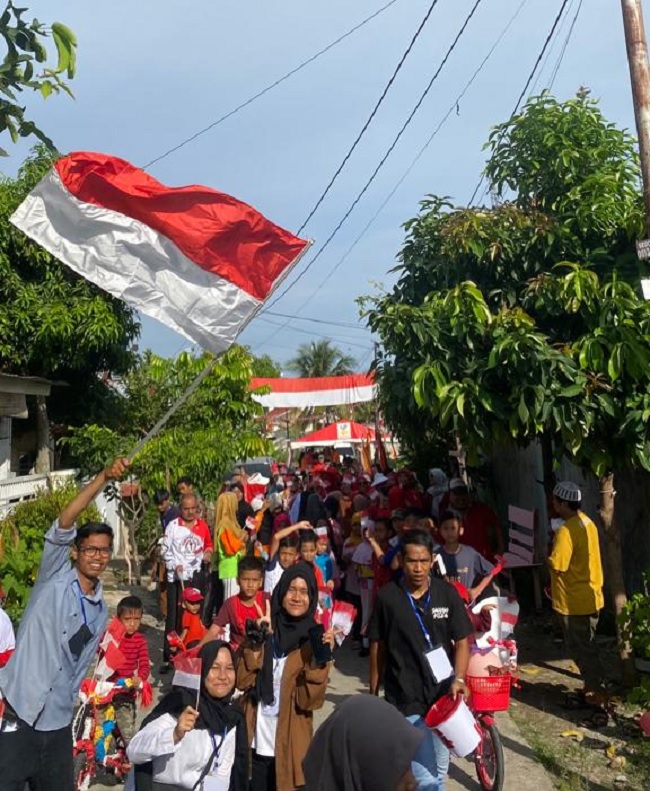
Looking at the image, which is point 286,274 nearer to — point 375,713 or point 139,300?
point 139,300

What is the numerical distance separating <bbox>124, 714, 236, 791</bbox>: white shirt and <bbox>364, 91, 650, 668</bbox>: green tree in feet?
10.3

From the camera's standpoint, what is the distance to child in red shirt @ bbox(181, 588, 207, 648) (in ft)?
25.5

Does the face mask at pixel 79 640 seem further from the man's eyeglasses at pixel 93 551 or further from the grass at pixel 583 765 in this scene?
the grass at pixel 583 765

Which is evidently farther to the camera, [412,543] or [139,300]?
[139,300]

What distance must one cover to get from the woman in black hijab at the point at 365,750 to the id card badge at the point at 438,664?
2.34 m

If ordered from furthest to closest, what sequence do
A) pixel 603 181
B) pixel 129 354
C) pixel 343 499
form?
pixel 129 354
pixel 343 499
pixel 603 181

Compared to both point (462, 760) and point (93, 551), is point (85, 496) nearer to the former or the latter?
point (93, 551)

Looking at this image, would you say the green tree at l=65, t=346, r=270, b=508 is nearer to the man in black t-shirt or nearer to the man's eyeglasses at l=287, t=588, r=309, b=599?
the man's eyeglasses at l=287, t=588, r=309, b=599

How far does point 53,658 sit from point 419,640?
1.84m

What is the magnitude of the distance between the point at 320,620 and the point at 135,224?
8.82ft

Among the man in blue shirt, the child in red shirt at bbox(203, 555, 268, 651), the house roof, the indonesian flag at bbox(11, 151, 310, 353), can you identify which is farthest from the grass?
the house roof

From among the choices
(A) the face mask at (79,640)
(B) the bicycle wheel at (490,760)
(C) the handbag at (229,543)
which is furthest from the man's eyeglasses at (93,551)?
(C) the handbag at (229,543)

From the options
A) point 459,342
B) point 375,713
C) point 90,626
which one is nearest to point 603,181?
point 459,342

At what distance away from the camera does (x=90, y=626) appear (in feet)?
13.0
